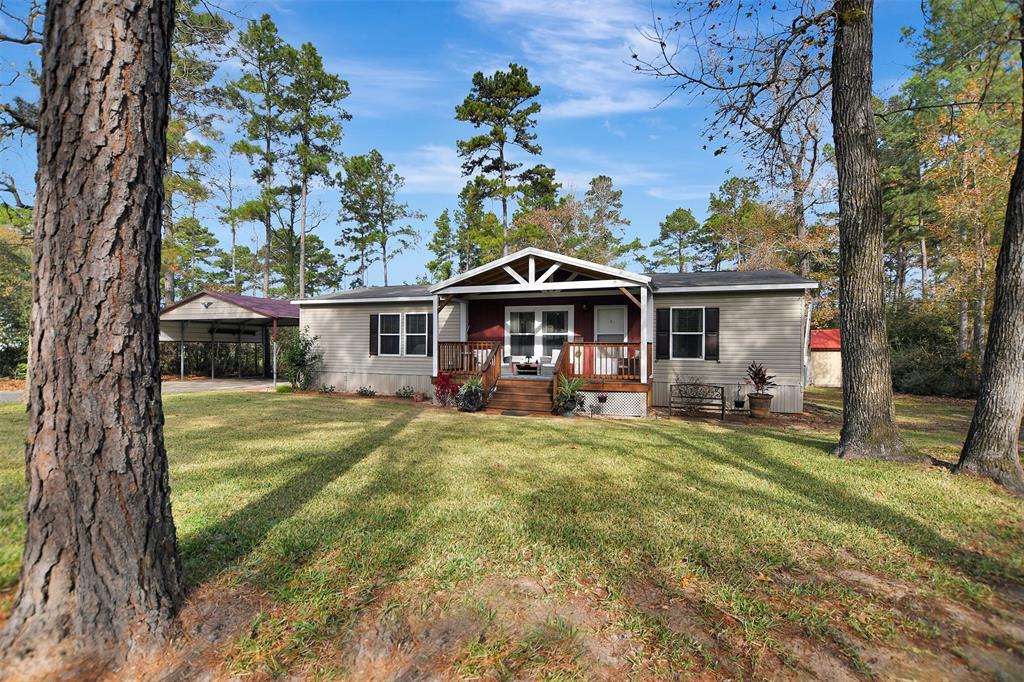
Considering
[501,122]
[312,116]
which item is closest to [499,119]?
[501,122]

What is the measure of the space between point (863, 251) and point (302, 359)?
14766 millimetres

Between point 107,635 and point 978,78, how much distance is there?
23.6 meters

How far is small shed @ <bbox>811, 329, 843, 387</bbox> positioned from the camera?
19.6 meters

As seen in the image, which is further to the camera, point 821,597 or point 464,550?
point 464,550

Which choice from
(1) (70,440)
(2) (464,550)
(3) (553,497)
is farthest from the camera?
(3) (553,497)

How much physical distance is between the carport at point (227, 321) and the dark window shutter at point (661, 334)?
40.8 ft

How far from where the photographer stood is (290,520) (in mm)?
3799

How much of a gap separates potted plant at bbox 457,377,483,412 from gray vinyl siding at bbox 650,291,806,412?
4739 mm

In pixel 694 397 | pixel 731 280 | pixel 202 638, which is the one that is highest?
pixel 731 280

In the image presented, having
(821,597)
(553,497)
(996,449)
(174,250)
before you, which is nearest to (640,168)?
(996,449)

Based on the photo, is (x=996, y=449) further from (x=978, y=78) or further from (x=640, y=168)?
(x=978, y=78)

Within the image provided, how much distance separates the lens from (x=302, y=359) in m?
14.9

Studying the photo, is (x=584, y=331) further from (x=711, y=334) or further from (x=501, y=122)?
(x=501, y=122)

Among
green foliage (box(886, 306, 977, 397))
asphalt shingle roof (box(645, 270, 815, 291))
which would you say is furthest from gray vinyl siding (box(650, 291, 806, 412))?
green foliage (box(886, 306, 977, 397))
